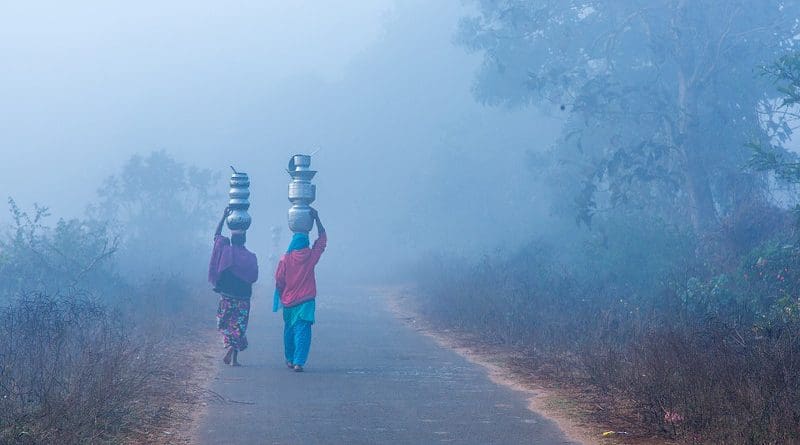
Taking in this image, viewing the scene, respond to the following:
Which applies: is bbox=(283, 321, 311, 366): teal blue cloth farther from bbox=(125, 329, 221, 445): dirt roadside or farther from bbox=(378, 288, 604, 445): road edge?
bbox=(378, 288, 604, 445): road edge

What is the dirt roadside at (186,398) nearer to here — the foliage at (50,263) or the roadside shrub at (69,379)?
the roadside shrub at (69,379)

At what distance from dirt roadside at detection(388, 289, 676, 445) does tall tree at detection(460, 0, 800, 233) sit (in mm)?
7751

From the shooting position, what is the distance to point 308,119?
76.7 meters

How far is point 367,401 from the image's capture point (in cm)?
968

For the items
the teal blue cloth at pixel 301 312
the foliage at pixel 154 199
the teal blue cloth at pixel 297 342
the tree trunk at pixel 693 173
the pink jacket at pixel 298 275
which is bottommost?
the teal blue cloth at pixel 297 342

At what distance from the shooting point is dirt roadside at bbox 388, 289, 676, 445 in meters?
8.08

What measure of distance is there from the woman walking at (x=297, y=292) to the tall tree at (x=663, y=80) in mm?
10760

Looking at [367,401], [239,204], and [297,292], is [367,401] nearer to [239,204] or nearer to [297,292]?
[297,292]

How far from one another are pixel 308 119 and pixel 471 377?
66.5 m

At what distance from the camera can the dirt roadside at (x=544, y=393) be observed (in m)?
8.08

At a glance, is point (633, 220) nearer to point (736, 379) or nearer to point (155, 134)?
point (736, 379)

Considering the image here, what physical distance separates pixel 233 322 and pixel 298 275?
1218mm

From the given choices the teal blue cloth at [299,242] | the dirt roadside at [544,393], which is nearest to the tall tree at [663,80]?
the dirt roadside at [544,393]

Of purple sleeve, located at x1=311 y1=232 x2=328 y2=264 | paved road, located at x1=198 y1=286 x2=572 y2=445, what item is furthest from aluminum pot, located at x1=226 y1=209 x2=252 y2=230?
paved road, located at x1=198 y1=286 x2=572 y2=445
